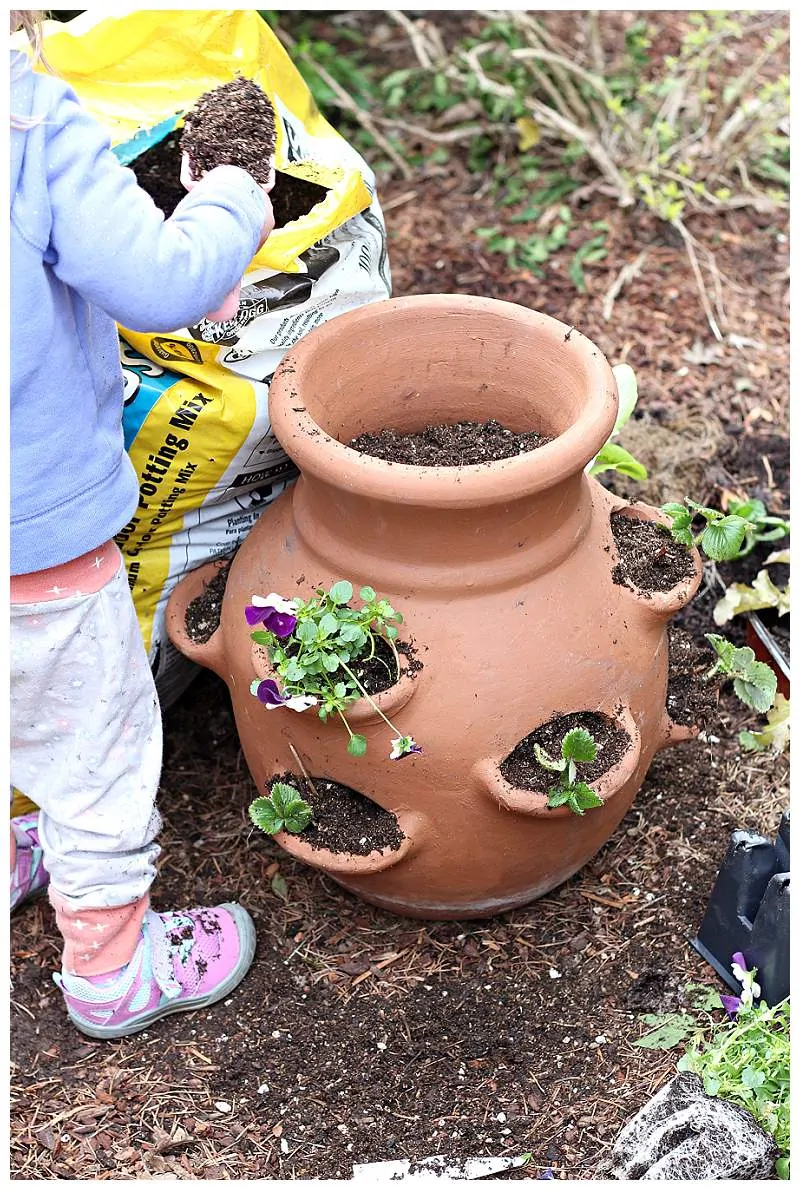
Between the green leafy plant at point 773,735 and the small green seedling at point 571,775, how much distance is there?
30.0 inches

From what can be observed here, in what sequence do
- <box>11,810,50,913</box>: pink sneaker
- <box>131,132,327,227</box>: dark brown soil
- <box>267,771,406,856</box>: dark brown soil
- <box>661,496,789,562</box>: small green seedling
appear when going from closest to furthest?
1. <box>267,771,406,856</box>: dark brown soil
2. <box>661,496,789,562</box>: small green seedling
3. <box>131,132,327,227</box>: dark brown soil
4. <box>11,810,50,913</box>: pink sneaker

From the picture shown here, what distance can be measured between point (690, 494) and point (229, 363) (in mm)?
1226

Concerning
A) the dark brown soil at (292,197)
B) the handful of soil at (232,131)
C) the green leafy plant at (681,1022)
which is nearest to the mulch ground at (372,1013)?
the green leafy plant at (681,1022)

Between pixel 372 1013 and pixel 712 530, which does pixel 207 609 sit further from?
pixel 712 530

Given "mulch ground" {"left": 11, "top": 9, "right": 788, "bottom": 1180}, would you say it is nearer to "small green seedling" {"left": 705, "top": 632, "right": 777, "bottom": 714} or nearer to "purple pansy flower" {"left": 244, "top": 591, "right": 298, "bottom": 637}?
"small green seedling" {"left": 705, "top": 632, "right": 777, "bottom": 714}

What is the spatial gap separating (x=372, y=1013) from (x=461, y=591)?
76 centimetres

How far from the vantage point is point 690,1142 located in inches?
69.1

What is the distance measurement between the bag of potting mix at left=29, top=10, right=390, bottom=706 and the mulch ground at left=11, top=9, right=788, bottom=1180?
1.76ft

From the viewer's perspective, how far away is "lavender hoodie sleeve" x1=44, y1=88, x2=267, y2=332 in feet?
4.89

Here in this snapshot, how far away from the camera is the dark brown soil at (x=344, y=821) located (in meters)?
1.92

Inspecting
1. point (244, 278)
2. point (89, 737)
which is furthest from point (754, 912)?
point (244, 278)

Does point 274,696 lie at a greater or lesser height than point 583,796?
greater

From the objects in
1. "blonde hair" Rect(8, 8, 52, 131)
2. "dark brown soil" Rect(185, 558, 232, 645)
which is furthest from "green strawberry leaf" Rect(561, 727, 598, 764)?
"blonde hair" Rect(8, 8, 52, 131)

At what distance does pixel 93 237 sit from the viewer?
1493 millimetres
